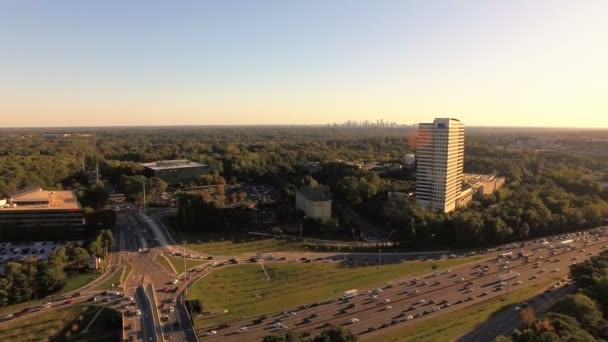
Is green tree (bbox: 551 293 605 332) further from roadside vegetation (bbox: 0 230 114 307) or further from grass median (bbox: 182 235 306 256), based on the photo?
roadside vegetation (bbox: 0 230 114 307)

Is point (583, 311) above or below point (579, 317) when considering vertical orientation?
above

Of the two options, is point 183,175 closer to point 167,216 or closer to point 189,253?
point 167,216

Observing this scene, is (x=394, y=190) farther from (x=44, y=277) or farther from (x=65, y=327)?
(x=65, y=327)

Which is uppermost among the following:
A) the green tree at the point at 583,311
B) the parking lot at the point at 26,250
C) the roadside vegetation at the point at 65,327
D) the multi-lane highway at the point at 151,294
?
the green tree at the point at 583,311

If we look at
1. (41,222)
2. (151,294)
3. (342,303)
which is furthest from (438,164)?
(41,222)

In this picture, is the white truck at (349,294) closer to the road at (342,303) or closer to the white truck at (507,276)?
the road at (342,303)

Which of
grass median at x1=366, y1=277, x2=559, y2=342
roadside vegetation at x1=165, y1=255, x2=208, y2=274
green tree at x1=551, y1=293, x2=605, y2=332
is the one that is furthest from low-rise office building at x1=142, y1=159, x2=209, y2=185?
green tree at x1=551, y1=293, x2=605, y2=332

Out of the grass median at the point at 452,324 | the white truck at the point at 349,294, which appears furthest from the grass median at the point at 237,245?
the grass median at the point at 452,324

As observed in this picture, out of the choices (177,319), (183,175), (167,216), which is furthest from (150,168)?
(177,319)
